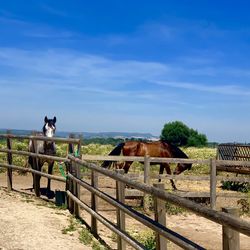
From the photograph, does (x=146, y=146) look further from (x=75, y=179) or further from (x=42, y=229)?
(x=42, y=229)

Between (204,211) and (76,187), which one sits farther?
(76,187)

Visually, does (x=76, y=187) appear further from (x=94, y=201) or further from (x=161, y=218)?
(x=161, y=218)

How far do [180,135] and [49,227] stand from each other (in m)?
80.6

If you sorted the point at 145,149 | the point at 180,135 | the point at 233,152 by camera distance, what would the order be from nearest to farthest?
1. the point at 145,149
2. the point at 233,152
3. the point at 180,135

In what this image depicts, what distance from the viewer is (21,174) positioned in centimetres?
1934

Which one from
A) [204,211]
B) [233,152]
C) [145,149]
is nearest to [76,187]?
[204,211]

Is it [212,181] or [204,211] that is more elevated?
[204,211]

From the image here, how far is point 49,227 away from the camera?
831 centimetres

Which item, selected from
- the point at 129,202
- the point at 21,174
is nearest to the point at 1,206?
the point at 129,202

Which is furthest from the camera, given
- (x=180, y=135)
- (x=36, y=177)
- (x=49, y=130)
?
(x=180, y=135)

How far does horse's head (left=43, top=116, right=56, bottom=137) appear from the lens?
42.1 ft

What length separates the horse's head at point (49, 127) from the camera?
12828mm

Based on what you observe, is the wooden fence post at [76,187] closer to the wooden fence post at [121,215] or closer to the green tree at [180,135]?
the wooden fence post at [121,215]

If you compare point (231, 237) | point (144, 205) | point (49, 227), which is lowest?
point (144, 205)
